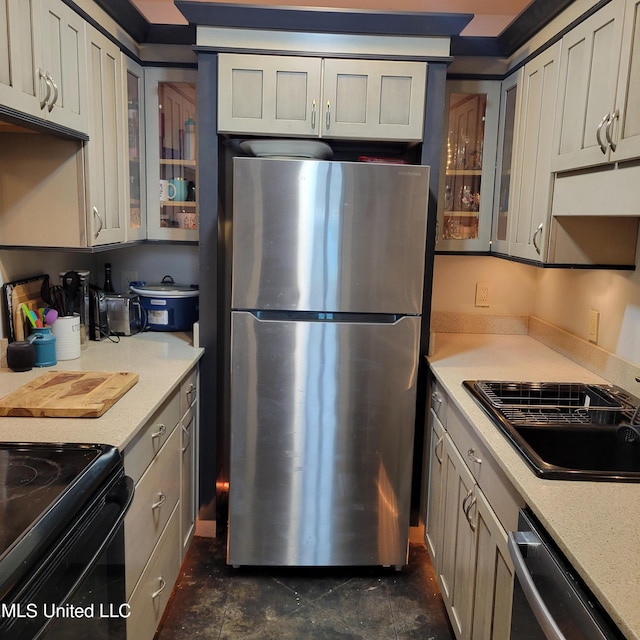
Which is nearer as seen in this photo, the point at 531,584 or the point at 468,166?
the point at 531,584

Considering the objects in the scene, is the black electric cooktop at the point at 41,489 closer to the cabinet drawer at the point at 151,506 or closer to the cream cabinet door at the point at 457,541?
the cabinet drawer at the point at 151,506

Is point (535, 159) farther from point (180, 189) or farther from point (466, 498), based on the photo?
point (180, 189)

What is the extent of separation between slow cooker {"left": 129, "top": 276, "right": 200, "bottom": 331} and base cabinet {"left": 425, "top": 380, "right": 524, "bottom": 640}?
120cm

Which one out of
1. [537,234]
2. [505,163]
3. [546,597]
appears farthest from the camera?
[505,163]

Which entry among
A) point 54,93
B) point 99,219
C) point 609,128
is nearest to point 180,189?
point 99,219

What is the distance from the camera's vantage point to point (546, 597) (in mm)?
1097

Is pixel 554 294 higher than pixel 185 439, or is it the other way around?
pixel 554 294

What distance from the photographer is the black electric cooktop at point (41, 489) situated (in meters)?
0.96

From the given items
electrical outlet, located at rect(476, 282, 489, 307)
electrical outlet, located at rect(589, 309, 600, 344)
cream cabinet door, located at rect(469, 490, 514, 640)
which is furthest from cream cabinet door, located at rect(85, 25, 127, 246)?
electrical outlet, located at rect(589, 309, 600, 344)

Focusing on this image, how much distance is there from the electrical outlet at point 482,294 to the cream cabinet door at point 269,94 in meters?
1.18

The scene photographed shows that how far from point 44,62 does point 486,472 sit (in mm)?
1691

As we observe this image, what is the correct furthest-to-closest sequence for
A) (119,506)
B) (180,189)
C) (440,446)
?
(180,189) < (440,446) < (119,506)

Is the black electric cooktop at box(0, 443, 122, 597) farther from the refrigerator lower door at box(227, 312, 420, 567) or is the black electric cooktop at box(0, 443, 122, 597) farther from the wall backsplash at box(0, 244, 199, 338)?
the wall backsplash at box(0, 244, 199, 338)

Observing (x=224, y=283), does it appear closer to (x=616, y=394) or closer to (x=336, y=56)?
(x=336, y=56)
